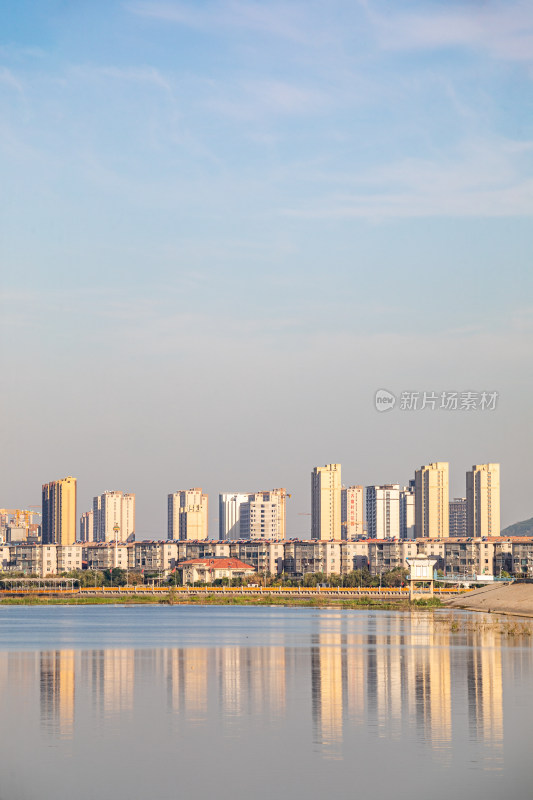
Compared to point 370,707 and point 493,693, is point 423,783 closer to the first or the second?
point 370,707

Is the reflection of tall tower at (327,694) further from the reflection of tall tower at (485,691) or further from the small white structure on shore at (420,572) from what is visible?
the small white structure on shore at (420,572)

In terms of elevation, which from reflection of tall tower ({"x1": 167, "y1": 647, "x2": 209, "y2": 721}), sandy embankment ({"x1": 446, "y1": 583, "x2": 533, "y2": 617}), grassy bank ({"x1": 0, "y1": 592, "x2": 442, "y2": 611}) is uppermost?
reflection of tall tower ({"x1": 167, "y1": 647, "x2": 209, "y2": 721})

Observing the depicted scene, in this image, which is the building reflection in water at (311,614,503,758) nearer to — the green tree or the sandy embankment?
the sandy embankment

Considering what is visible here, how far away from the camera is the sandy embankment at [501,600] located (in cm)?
8144

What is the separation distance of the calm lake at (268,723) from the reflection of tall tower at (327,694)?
5cm

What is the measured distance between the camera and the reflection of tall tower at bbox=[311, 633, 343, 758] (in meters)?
20.8

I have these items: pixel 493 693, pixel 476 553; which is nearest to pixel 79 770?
pixel 493 693

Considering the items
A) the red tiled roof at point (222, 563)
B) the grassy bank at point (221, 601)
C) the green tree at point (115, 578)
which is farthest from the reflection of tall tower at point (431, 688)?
the green tree at point (115, 578)

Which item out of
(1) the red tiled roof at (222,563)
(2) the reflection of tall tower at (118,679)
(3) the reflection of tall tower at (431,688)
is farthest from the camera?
(1) the red tiled roof at (222,563)

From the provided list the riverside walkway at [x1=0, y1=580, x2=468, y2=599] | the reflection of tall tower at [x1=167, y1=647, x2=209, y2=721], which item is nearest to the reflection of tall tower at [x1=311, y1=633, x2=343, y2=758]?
the reflection of tall tower at [x1=167, y1=647, x2=209, y2=721]

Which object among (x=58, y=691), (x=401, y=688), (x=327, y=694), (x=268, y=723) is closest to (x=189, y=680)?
(x=58, y=691)

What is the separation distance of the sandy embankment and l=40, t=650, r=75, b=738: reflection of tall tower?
4552cm

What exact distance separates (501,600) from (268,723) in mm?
69906

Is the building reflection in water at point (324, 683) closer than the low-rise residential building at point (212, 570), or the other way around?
the building reflection in water at point (324, 683)
